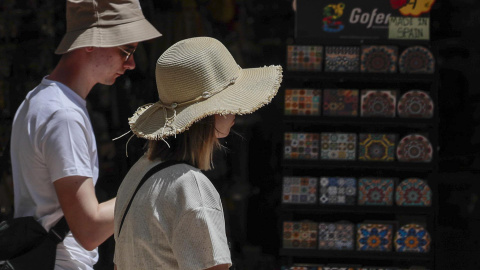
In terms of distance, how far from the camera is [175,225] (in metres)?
1.98

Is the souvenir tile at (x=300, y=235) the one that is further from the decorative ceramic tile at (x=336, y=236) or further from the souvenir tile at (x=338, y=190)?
the souvenir tile at (x=338, y=190)

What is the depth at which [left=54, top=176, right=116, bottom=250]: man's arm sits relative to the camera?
2590 millimetres

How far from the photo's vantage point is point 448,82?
17.0ft

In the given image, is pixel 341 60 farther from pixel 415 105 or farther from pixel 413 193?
pixel 413 193

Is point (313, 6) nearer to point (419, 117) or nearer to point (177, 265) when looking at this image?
point (419, 117)

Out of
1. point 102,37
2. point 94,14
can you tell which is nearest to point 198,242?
point 102,37

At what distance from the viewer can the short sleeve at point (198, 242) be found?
1944 mm

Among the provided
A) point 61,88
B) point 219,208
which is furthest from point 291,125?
point 219,208

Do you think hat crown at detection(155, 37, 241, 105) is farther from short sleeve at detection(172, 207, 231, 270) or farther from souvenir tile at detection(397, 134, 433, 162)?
souvenir tile at detection(397, 134, 433, 162)

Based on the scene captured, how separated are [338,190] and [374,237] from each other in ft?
1.31

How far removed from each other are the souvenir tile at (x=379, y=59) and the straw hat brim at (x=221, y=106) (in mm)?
2765

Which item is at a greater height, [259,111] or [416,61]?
[416,61]

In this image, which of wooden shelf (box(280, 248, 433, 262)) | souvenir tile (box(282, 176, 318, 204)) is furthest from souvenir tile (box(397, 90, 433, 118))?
wooden shelf (box(280, 248, 433, 262))

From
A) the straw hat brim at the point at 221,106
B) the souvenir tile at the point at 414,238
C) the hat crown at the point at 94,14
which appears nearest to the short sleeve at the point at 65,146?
the straw hat brim at the point at 221,106
